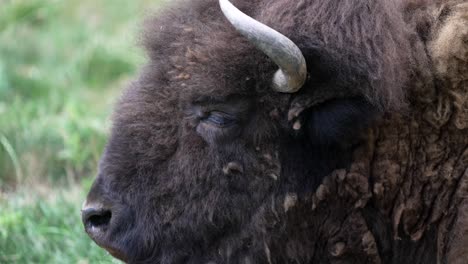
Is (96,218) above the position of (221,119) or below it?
below

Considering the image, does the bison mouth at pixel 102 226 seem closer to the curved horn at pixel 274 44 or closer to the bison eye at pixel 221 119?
the bison eye at pixel 221 119

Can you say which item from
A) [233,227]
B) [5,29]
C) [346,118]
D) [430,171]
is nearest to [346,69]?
[346,118]

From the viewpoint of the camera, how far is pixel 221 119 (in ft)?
13.6

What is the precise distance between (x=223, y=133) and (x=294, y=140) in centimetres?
32

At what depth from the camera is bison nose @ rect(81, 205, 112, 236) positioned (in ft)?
14.1

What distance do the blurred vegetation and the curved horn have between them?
0.95m

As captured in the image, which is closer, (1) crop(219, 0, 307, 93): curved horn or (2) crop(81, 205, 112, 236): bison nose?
(1) crop(219, 0, 307, 93): curved horn

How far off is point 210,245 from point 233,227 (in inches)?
5.9

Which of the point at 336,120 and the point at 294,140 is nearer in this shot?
the point at 336,120

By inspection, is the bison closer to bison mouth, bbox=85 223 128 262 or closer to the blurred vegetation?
bison mouth, bbox=85 223 128 262

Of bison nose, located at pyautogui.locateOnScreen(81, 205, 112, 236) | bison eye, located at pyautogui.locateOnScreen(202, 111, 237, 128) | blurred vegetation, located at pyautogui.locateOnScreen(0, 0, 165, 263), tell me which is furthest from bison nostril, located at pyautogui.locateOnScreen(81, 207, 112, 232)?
blurred vegetation, located at pyautogui.locateOnScreen(0, 0, 165, 263)

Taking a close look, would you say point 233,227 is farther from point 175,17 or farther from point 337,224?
point 175,17

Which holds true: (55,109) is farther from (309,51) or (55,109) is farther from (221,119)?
(309,51)

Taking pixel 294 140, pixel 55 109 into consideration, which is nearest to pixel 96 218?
pixel 294 140
